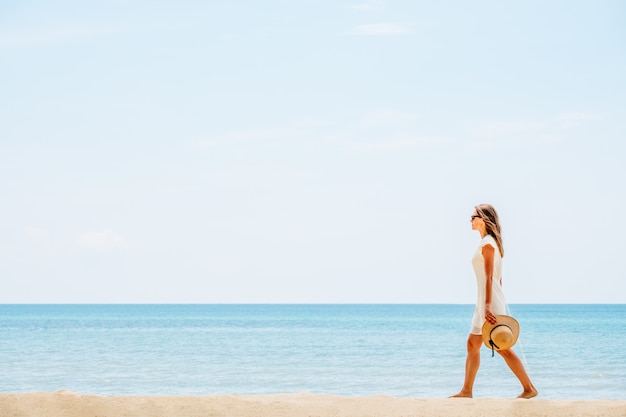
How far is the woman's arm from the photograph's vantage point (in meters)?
7.32

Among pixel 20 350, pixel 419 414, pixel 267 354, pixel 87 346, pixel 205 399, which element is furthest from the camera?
pixel 87 346

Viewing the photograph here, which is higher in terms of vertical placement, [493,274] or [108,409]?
[493,274]

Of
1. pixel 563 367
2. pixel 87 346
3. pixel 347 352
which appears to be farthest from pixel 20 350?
pixel 563 367

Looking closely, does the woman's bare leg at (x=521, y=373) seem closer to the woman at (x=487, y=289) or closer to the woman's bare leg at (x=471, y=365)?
the woman at (x=487, y=289)

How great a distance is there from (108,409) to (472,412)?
106 inches

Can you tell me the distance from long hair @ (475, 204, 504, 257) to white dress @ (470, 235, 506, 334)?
0.15ft

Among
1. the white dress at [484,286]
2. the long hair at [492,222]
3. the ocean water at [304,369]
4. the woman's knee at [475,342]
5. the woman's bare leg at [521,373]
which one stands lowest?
the ocean water at [304,369]

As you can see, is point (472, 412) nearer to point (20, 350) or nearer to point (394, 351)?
point (394, 351)

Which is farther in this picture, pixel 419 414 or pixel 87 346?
pixel 87 346

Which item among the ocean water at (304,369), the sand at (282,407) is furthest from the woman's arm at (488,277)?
the ocean water at (304,369)

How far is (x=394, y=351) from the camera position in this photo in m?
28.4

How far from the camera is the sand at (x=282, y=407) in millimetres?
6504

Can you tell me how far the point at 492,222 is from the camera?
7531 millimetres

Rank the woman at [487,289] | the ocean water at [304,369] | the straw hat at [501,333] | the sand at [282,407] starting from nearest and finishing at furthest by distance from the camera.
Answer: the sand at [282,407], the straw hat at [501,333], the woman at [487,289], the ocean water at [304,369]
